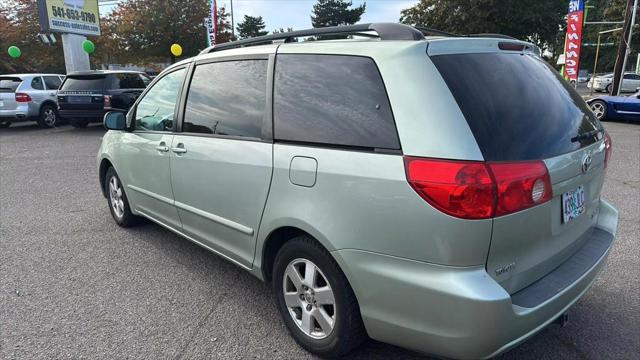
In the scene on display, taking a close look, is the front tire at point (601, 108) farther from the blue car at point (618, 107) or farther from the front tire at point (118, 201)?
the front tire at point (118, 201)

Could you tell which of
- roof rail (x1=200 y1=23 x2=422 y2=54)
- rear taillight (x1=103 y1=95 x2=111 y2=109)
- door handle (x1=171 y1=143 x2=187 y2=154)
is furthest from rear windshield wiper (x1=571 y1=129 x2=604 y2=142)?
rear taillight (x1=103 y1=95 x2=111 y2=109)

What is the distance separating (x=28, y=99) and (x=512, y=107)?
14.7 metres

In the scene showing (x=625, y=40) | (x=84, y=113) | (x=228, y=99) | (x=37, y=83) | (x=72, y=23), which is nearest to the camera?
(x=228, y=99)

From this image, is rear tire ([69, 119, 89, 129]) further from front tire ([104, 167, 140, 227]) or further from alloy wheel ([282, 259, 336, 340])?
alloy wheel ([282, 259, 336, 340])

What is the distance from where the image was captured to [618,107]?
1305 centimetres

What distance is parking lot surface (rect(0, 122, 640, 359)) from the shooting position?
104 inches

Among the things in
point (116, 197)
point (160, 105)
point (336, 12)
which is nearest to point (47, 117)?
point (116, 197)

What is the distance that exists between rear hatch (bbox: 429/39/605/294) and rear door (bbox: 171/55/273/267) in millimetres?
1158

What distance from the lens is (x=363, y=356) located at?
101 inches

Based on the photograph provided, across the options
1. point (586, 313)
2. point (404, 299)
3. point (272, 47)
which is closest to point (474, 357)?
point (404, 299)

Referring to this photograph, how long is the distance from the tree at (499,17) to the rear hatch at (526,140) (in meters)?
25.4

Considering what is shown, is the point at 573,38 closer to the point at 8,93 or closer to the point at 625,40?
the point at 625,40

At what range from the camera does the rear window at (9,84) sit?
12.8 m

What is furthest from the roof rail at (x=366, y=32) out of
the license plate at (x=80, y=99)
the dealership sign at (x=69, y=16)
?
the dealership sign at (x=69, y=16)
